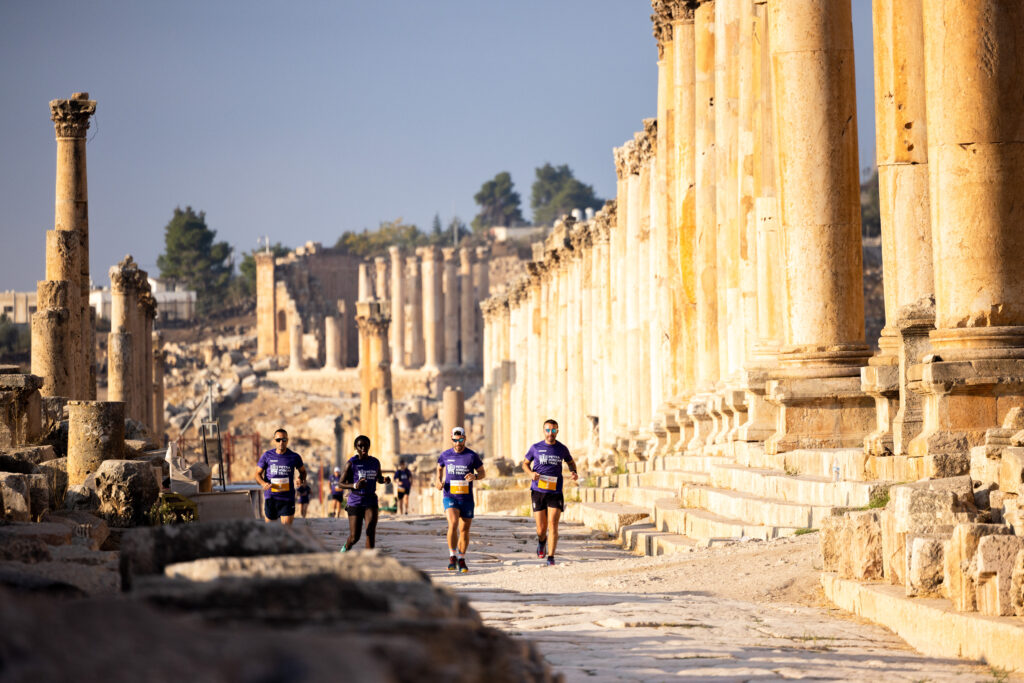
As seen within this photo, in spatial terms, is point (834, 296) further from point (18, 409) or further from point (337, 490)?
point (18, 409)

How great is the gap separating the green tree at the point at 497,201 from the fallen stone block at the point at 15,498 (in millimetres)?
160373

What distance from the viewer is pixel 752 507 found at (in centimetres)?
1438

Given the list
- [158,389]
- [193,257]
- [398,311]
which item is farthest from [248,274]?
[158,389]

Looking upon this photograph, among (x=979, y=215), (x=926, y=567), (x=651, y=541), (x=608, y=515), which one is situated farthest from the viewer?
(x=608, y=515)

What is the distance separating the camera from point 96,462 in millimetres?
17516

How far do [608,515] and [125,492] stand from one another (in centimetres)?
815

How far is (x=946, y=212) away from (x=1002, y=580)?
5467mm

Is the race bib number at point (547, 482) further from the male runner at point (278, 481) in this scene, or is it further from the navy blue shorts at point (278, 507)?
the navy blue shorts at point (278, 507)

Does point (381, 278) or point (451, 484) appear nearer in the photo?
point (451, 484)

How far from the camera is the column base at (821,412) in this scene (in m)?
16.5

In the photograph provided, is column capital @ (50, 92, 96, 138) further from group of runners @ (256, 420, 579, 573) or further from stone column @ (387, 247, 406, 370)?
stone column @ (387, 247, 406, 370)

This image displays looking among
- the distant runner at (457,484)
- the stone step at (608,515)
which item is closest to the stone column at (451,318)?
the stone step at (608,515)

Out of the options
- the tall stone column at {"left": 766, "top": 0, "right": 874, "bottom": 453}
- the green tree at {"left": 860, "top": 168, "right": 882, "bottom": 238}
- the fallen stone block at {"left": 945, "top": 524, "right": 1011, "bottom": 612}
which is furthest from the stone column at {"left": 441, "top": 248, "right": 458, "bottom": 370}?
the fallen stone block at {"left": 945, "top": 524, "right": 1011, "bottom": 612}

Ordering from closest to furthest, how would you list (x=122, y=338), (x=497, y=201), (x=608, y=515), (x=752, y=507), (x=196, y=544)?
(x=196, y=544)
(x=752, y=507)
(x=608, y=515)
(x=122, y=338)
(x=497, y=201)
